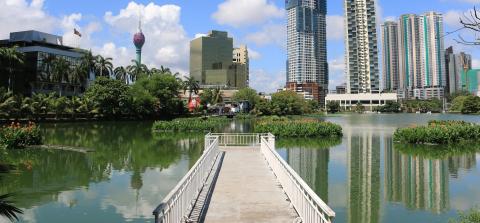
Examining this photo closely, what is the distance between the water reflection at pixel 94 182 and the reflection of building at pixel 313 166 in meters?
5.34

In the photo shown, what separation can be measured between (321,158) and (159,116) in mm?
67201

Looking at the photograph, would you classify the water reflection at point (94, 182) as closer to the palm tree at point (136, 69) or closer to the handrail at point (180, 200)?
the handrail at point (180, 200)

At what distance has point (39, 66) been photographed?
87750 millimetres

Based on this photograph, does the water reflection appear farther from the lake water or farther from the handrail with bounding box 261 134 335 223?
the handrail with bounding box 261 134 335 223

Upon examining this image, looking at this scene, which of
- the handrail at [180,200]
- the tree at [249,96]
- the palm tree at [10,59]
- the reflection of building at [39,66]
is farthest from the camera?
the tree at [249,96]

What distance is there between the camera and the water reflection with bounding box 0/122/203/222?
12.5 m

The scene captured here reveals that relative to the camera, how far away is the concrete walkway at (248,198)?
373 inches

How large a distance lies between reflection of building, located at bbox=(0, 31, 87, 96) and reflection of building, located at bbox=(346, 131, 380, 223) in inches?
2621

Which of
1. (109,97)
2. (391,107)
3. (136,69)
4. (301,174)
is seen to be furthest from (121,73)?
(391,107)

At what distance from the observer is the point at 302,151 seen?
1114 inches

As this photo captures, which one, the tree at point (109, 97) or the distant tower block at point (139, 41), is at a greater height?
the distant tower block at point (139, 41)

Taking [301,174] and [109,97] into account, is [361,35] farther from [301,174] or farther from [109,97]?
[301,174]

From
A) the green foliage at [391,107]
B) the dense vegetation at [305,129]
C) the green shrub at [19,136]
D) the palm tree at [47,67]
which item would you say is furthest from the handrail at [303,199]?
the green foliage at [391,107]

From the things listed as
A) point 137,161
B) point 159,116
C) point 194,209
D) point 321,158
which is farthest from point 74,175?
point 159,116
